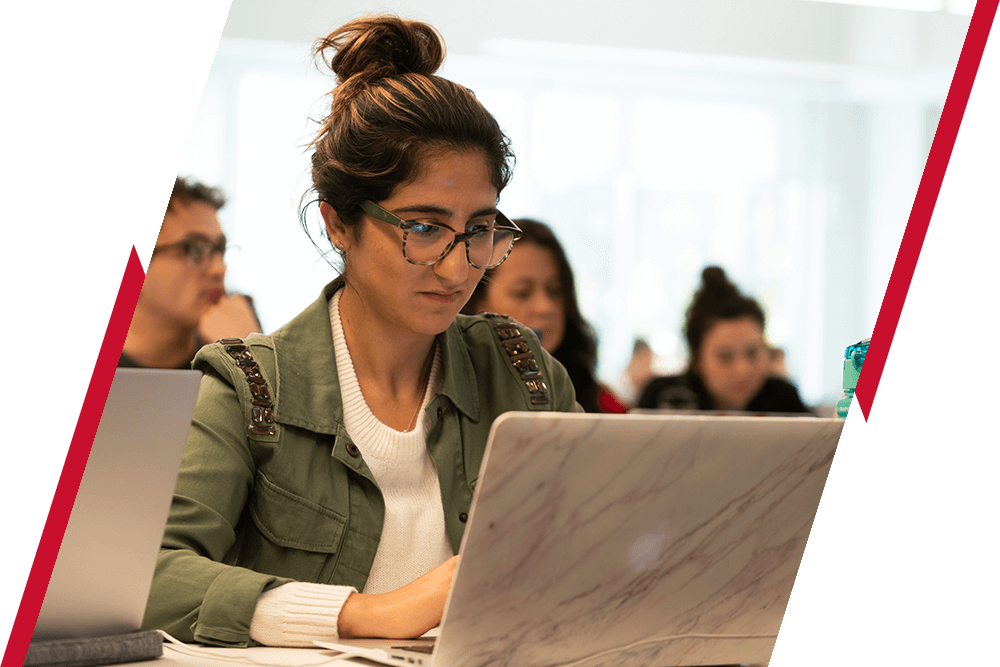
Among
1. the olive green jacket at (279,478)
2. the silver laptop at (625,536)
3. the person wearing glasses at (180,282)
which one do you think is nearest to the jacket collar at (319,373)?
the olive green jacket at (279,478)

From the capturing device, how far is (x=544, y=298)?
3.01m

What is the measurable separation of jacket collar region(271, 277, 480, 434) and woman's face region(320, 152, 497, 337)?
11cm

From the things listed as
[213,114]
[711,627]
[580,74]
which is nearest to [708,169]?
[580,74]

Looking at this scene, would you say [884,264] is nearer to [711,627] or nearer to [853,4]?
[853,4]

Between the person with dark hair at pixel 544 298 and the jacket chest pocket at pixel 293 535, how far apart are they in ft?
5.14

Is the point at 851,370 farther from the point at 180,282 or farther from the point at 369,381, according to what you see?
the point at 180,282

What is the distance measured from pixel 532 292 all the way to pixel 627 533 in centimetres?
210

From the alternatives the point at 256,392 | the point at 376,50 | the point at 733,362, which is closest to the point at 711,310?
the point at 733,362

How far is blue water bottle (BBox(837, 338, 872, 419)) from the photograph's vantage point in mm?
1287

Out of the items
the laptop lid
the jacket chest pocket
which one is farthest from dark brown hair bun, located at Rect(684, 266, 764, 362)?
the laptop lid

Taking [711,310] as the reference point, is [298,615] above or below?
below

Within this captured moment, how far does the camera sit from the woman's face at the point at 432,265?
147cm

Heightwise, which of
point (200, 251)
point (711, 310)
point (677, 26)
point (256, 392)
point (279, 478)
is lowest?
point (279, 478)

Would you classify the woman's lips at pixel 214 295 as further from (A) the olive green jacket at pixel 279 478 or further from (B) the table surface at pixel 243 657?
(B) the table surface at pixel 243 657
